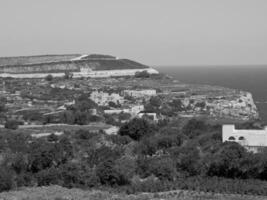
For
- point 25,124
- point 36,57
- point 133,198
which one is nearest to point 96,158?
point 133,198

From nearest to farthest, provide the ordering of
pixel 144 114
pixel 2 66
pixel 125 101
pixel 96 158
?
pixel 96 158, pixel 144 114, pixel 125 101, pixel 2 66

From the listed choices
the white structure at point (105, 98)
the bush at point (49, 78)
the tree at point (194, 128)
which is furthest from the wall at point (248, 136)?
the bush at point (49, 78)

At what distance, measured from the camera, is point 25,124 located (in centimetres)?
3784

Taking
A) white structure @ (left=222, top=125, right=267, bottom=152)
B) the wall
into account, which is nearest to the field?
white structure @ (left=222, top=125, right=267, bottom=152)

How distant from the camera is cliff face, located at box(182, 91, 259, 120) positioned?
4703 centimetres

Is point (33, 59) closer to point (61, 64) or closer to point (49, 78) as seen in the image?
point (61, 64)

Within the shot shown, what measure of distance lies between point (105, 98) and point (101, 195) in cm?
3321

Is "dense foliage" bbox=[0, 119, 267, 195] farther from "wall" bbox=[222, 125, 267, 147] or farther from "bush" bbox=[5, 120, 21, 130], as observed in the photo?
"bush" bbox=[5, 120, 21, 130]

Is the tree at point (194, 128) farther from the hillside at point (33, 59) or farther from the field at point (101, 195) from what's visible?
the hillside at point (33, 59)

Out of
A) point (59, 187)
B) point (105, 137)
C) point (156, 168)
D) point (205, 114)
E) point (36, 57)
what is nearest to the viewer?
point (59, 187)

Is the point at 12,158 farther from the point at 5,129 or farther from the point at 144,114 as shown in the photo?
the point at 144,114

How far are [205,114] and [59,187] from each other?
26.3m

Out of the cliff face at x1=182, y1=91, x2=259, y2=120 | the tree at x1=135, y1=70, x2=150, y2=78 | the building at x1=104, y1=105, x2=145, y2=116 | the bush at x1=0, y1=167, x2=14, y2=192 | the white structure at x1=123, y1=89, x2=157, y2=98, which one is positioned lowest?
the cliff face at x1=182, y1=91, x2=259, y2=120

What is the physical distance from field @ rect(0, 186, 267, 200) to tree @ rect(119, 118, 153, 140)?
11102mm
